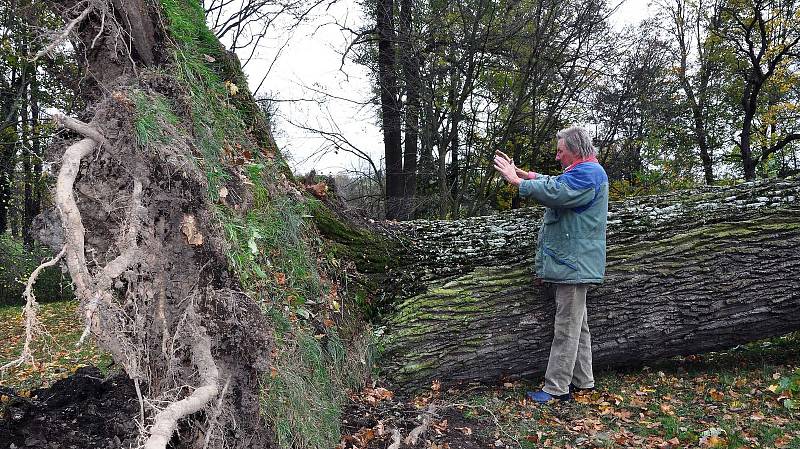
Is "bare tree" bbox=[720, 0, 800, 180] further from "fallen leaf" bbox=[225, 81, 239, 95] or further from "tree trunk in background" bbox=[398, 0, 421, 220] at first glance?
"fallen leaf" bbox=[225, 81, 239, 95]

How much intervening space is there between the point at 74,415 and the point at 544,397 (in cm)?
314

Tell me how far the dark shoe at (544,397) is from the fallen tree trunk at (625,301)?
0.74 feet

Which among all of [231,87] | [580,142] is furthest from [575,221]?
[231,87]

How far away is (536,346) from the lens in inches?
161

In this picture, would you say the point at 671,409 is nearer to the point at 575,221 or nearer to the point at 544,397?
the point at 544,397

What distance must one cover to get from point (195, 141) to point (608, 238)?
11.4ft

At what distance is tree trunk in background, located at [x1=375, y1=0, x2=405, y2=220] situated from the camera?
1007 centimetres

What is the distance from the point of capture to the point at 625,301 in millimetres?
4195

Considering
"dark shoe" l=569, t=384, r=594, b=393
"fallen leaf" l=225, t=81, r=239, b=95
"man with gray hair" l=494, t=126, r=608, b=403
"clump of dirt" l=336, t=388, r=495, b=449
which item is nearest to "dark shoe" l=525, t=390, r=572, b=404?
"man with gray hair" l=494, t=126, r=608, b=403

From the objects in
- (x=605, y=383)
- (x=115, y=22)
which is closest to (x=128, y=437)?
(x=115, y=22)

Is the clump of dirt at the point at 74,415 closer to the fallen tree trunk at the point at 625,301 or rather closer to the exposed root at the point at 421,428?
the exposed root at the point at 421,428

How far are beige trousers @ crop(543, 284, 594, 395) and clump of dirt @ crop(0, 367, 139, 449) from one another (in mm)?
2889

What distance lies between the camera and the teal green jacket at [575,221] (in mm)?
3713

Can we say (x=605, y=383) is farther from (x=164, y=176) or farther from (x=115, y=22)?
(x=115, y=22)
